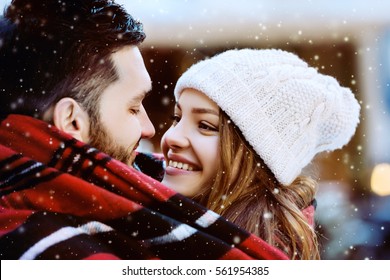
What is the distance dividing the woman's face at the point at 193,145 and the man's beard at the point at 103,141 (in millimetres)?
135

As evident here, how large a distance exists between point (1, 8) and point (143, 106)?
16.0 inches

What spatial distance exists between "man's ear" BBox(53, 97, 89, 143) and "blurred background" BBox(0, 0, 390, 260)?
0.87ft

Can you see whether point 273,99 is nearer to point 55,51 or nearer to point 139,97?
point 139,97

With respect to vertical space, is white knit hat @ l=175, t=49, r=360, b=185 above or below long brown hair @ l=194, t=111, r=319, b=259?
above

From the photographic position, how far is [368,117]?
1.39 metres

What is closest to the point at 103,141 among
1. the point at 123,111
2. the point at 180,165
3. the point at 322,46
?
the point at 123,111

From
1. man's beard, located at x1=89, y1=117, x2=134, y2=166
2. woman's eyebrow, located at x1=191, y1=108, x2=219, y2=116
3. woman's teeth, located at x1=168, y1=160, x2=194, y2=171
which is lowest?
woman's teeth, located at x1=168, y1=160, x2=194, y2=171

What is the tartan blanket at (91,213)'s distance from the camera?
93 centimetres

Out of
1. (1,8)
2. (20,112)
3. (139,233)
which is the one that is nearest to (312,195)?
(139,233)

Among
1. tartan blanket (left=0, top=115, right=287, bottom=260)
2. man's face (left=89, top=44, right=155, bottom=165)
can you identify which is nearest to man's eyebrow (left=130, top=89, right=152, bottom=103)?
man's face (left=89, top=44, right=155, bottom=165)

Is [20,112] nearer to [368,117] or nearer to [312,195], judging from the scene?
[312,195]

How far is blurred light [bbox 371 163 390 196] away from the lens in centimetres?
136

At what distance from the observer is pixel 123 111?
118cm

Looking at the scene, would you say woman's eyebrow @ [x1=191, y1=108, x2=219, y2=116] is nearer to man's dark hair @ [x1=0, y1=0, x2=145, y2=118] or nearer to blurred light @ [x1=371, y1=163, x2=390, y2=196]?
man's dark hair @ [x1=0, y1=0, x2=145, y2=118]
